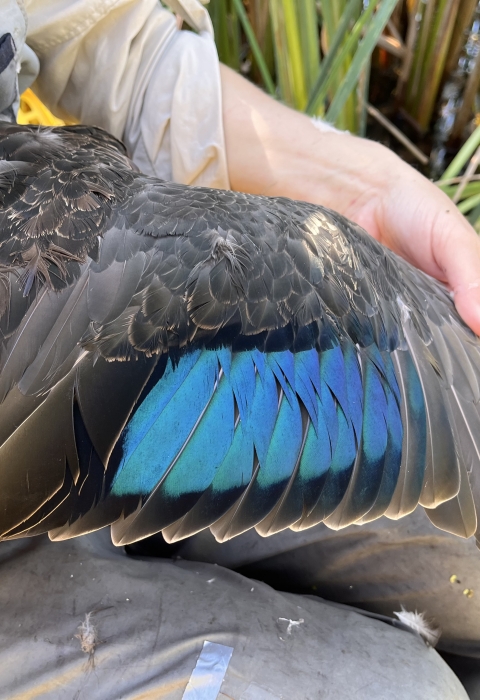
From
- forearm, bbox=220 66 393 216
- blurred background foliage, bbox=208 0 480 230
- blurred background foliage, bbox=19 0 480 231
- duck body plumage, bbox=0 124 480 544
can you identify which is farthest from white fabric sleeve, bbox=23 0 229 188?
duck body plumage, bbox=0 124 480 544

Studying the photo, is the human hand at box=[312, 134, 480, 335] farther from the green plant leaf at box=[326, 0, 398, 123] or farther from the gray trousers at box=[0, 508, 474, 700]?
the gray trousers at box=[0, 508, 474, 700]

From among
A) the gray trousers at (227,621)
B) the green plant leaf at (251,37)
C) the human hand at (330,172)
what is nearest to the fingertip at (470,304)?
the human hand at (330,172)

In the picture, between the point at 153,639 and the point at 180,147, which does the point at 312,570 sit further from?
the point at 180,147

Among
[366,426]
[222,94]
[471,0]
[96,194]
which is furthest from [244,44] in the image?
[366,426]

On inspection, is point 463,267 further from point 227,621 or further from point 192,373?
point 227,621

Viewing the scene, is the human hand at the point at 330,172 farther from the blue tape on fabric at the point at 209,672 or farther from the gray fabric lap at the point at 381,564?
the blue tape on fabric at the point at 209,672

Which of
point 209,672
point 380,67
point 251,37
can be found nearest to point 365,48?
point 251,37
